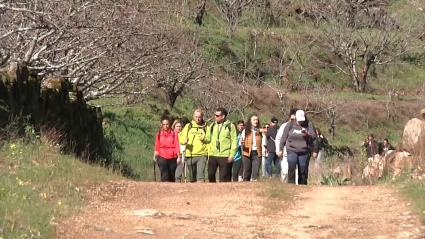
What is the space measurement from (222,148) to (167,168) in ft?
4.62

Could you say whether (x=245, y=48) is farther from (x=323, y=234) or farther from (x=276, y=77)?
(x=323, y=234)

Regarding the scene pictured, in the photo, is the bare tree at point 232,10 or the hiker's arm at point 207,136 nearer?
the hiker's arm at point 207,136

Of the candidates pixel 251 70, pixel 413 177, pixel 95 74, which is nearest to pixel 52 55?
pixel 95 74

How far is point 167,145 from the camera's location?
1295cm

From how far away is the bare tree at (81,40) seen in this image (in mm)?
12594

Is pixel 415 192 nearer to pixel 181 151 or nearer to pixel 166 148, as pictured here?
pixel 166 148

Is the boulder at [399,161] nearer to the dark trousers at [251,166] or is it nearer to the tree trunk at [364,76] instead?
the dark trousers at [251,166]

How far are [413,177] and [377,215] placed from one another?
3899 mm

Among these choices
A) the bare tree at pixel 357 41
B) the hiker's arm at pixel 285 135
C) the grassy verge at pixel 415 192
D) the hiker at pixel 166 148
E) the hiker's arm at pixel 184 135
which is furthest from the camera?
the bare tree at pixel 357 41

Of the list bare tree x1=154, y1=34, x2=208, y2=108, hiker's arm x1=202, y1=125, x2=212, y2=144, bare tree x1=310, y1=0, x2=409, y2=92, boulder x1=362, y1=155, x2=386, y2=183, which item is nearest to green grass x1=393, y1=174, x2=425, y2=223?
boulder x1=362, y1=155, x2=386, y2=183

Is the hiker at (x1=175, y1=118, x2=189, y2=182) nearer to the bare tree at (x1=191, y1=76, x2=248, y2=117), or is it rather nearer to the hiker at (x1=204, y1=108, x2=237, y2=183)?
the hiker at (x1=204, y1=108, x2=237, y2=183)

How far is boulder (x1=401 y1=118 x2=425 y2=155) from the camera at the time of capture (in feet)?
47.9

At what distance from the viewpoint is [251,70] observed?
38.1 m

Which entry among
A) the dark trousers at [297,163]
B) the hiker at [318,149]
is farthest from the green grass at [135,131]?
the dark trousers at [297,163]
